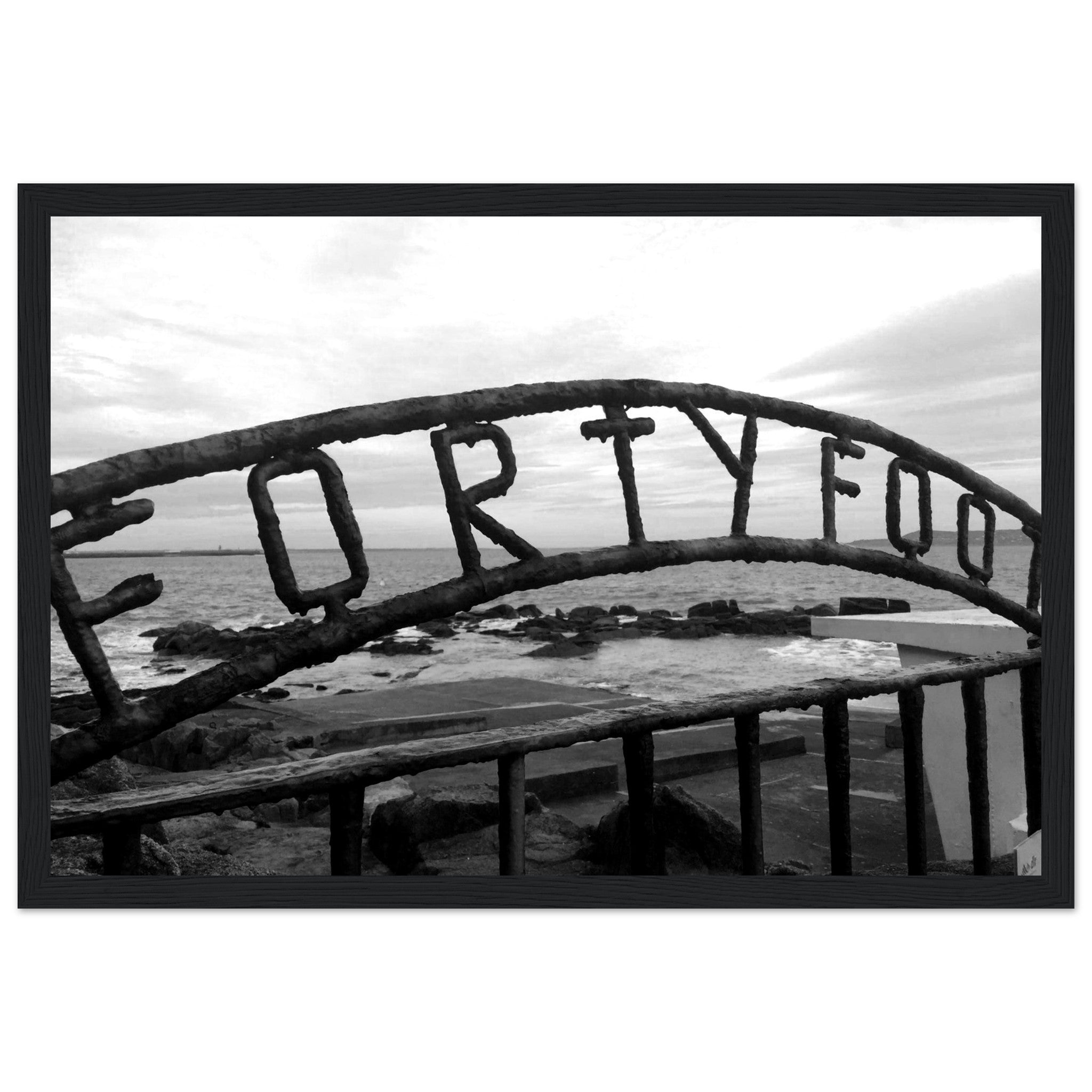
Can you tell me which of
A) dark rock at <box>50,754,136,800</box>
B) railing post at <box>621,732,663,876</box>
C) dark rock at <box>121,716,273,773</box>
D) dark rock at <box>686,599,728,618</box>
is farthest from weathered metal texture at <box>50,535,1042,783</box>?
dark rock at <box>686,599,728,618</box>

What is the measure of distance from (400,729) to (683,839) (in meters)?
4.79

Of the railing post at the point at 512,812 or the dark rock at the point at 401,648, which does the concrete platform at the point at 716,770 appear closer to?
the railing post at the point at 512,812

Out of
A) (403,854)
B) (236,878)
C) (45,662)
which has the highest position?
(45,662)

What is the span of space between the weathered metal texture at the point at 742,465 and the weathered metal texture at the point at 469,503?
0.42m

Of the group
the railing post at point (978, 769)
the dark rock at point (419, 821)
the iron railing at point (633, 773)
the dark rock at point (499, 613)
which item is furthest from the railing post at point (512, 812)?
the dark rock at point (499, 613)

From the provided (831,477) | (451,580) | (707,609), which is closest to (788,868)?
(831,477)

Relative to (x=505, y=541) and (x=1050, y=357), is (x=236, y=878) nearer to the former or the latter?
(x=505, y=541)

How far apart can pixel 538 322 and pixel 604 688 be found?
36.8ft

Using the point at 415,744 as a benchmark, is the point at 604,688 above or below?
below

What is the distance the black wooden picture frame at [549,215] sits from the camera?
1.49 meters

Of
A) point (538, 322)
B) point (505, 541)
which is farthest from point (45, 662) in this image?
point (538, 322)

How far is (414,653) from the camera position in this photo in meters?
16.8

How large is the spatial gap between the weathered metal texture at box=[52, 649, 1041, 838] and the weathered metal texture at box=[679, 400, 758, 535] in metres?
0.34

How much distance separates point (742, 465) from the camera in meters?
1.53
